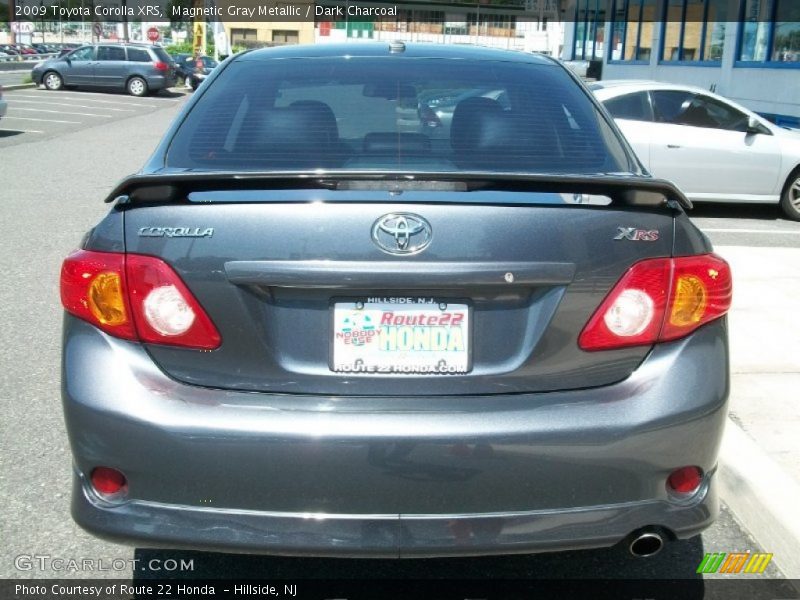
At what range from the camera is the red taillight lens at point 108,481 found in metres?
2.46

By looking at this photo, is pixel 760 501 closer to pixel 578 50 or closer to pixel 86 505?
pixel 86 505

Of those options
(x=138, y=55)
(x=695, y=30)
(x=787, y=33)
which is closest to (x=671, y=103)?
(x=787, y=33)

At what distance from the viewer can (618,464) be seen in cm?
241

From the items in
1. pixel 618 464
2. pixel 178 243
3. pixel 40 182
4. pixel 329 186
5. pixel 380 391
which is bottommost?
pixel 40 182

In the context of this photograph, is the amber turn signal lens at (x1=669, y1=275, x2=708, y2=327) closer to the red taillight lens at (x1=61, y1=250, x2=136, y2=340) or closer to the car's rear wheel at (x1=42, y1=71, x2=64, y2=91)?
the red taillight lens at (x1=61, y1=250, x2=136, y2=340)

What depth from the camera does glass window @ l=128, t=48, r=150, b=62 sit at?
33.9 m

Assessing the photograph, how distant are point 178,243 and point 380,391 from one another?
678 mm

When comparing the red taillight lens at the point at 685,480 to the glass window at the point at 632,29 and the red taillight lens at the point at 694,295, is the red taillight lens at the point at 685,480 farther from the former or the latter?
the glass window at the point at 632,29

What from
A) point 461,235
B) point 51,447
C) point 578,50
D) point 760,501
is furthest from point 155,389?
point 578,50

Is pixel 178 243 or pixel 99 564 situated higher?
pixel 178 243

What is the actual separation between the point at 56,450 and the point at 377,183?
2237mm

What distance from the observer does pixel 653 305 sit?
2508 millimetres

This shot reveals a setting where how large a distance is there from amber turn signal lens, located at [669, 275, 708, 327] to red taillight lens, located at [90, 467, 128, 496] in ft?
5.20

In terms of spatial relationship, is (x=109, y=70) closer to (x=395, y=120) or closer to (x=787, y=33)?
(x=787, y=33)
